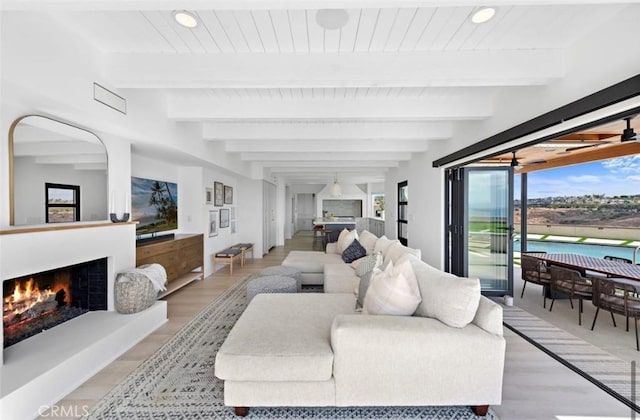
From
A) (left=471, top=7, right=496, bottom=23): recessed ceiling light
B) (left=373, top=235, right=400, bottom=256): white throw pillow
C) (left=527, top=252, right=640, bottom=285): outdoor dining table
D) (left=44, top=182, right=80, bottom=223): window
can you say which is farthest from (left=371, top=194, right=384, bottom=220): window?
(left=44, top=182, right=80, bottom=223): window

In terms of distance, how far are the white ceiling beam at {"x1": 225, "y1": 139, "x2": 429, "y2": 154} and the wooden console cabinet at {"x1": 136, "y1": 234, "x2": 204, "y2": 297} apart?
1.85m

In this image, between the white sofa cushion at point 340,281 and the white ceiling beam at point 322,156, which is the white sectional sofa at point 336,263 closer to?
the white sofa cushion at point 340,281

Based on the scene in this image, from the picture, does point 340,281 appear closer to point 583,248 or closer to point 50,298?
point 50,298

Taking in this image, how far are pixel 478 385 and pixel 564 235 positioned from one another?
360 inches

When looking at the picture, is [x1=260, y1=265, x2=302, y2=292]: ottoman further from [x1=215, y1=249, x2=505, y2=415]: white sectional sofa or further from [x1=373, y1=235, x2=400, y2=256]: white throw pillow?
[x1=215, y1=249, x2=505, y2=415]: white sectional sofa

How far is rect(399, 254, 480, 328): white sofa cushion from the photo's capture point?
172 cm

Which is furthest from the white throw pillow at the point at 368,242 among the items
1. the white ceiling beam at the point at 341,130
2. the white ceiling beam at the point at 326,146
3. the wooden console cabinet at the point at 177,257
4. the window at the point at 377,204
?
the window at the point at 377,204

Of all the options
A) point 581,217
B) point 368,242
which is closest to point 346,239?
point 368,242

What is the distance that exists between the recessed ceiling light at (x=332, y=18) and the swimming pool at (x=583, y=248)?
6546mm

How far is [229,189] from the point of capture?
22.3ft

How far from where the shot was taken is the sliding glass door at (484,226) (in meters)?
4.11

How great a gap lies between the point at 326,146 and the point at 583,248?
334 inches

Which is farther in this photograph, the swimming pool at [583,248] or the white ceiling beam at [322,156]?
the swimming pool at [583,248]

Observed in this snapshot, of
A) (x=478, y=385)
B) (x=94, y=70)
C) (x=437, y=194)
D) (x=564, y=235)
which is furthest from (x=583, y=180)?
(x=94, y=70)
